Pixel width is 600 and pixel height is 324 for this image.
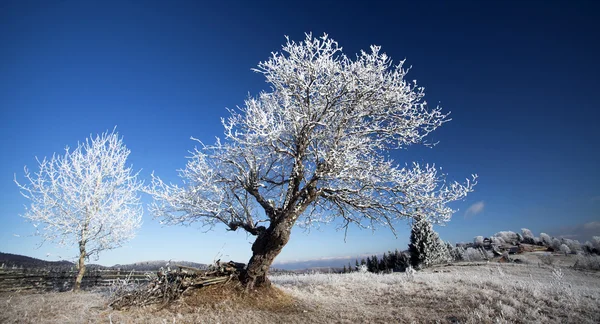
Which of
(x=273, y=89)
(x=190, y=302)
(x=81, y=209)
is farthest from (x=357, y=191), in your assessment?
(x=81, y=209)

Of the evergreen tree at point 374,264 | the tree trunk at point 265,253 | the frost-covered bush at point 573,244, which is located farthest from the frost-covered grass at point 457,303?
the frost-covered bush at point 573,244

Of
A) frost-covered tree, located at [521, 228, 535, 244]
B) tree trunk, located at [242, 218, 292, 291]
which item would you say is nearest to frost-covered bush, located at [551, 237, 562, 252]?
frost-covered tree, located at [521, 228, 535, 244]

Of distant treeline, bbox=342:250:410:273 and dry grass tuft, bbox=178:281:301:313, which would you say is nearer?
dry grass tuft, bbox=178:281:301:313

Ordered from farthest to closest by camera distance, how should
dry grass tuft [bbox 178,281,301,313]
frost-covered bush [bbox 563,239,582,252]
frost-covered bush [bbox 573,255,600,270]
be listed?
frost-covered bush [bbox 563,239,582,252]
frost-covered bush [bbox 573,255,600,270]
dry grass tuft [bbox 178,281,301,313]

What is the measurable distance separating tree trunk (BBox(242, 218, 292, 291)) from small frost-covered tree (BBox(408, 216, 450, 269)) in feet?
91.3

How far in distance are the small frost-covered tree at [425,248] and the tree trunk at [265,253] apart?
91.3 ft

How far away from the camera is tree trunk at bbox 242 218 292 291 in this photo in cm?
1002

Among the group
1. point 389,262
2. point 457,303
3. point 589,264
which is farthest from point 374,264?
point 457,303

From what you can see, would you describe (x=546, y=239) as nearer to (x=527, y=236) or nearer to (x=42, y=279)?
(x=527, y=236)

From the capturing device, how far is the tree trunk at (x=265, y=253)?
10023mm

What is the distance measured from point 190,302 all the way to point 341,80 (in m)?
8.85

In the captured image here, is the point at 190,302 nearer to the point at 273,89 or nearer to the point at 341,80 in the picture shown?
the point at 273,89

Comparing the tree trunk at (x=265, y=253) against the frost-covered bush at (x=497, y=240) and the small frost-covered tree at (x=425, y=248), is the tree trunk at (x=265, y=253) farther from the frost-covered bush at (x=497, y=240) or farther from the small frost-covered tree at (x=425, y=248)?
the frost-covered bush at (x=497, y=240)

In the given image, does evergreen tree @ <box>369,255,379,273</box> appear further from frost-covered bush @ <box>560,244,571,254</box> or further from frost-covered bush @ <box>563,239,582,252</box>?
frost-covered bush @ <box>563,239,582,252</box>
